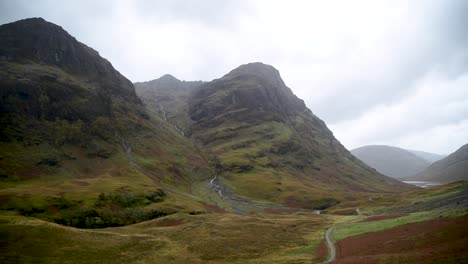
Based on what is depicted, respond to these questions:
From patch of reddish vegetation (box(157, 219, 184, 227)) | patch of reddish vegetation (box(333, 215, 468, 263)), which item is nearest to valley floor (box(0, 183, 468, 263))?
patch of reddish vegetation (box(333, 215, 468, 263))

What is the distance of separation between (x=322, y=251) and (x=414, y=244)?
16.6 metres

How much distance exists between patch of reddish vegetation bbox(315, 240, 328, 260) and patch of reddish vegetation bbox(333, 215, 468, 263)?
7.37ft

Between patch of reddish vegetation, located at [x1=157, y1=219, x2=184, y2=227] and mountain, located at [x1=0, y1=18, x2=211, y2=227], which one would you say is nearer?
patch of reddish vegetation, located at [x1=157, y1=219, x2=184, y2=227]

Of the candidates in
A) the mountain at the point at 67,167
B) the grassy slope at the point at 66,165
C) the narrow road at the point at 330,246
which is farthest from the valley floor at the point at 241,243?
the grassy slope at the point at 66,165

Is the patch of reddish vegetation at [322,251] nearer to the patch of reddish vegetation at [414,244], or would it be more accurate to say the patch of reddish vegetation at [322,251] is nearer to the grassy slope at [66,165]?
the patch of reddish vegetation at [414,244]

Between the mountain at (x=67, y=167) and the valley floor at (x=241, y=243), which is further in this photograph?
the mountain at (x=67, y=167)

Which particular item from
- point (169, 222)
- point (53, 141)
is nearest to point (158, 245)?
point (169, 222)

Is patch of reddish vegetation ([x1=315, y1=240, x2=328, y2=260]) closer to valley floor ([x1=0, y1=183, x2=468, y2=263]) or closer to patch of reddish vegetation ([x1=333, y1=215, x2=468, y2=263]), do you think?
valley floor ([x1=0, y1=183, x2=468, y2=263])

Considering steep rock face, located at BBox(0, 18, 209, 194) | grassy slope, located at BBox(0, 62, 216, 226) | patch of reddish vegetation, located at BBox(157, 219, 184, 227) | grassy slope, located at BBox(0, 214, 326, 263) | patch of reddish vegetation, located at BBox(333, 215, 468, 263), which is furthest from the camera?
steep rock face, located at BBox(0, 18, 209, 194)

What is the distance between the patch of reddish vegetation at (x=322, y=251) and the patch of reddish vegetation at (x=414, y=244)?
2.25m

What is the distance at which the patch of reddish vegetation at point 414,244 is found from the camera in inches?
1254

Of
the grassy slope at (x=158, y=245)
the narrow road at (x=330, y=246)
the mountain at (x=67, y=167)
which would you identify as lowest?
the narrow road at (x=330, y=246)

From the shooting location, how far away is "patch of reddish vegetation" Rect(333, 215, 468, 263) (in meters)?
31.9

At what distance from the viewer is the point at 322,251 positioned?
53.6m
